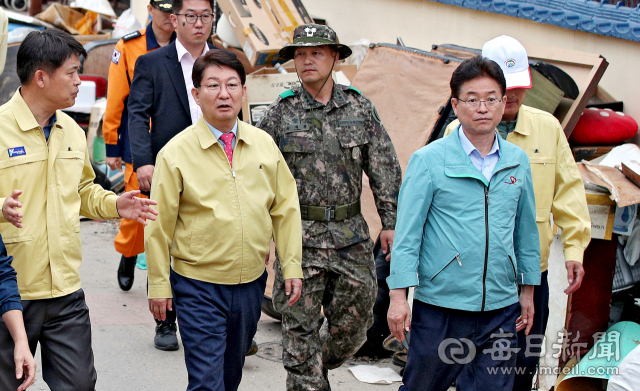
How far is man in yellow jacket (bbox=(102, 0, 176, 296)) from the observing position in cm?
539

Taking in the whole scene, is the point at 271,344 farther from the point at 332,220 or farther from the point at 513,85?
the point at 513,85

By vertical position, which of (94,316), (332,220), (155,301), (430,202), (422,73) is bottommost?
(94,316)

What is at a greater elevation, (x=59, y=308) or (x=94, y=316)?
(x=59, y=308)

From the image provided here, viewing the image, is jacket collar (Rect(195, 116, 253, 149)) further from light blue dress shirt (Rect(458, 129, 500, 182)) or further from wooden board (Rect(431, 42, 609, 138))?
wooden board (Rect(431, 42, 609, 138))

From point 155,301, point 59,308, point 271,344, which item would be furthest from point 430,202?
point 271,344

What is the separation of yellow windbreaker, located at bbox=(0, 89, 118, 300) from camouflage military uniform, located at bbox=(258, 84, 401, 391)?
1194 millimetres

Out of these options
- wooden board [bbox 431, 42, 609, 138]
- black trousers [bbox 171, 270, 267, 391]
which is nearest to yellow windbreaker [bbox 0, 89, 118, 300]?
black trousers [bbox 171, 270, 267, 391]

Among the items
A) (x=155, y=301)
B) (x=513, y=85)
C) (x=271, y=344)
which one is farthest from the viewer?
(x=271, y=344)

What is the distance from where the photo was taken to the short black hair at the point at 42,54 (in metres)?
3.18

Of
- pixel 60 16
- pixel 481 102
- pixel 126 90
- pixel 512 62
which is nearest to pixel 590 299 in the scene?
pixel 512 62

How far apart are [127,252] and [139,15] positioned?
8413mm

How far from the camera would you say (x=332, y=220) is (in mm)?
4078

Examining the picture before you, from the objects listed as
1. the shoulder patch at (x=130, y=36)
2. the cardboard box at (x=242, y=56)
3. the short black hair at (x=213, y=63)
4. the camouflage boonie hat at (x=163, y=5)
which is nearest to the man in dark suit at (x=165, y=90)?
the camouflage boonie hat at (x=163, y=5)

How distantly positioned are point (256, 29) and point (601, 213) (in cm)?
395
